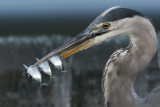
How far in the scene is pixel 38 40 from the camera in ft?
18.7

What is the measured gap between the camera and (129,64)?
2574 millimetres

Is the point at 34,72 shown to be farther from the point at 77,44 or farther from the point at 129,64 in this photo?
the point at 129,64

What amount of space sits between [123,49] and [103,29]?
0.19 meters

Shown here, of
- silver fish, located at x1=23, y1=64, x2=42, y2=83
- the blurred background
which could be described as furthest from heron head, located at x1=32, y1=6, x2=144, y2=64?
the blurred background

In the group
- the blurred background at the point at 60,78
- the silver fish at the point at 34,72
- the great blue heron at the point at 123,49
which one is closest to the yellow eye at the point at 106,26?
the great blue heron at the point at 123,49

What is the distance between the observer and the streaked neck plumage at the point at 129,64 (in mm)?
2525

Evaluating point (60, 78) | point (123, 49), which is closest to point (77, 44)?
point (123, 49)

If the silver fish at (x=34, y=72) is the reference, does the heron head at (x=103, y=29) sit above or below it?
above

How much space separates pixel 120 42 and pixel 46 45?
3.56 ft

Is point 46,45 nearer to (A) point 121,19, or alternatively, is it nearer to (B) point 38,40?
(B) point 38,40

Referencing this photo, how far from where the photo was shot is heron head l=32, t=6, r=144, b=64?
8.23 ft

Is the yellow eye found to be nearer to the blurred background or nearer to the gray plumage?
the gray plumage

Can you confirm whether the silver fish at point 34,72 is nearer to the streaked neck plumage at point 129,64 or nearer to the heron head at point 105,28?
the heron head at point 105,28

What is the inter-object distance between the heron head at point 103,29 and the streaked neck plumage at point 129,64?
0.19 feet
